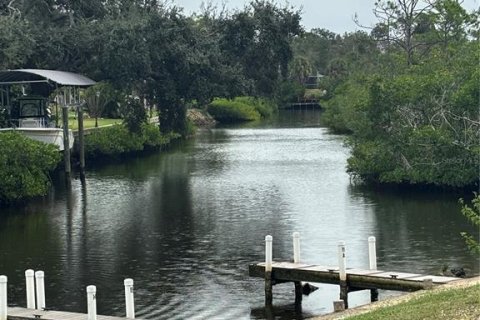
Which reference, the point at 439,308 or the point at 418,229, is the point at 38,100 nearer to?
the point at 418,229

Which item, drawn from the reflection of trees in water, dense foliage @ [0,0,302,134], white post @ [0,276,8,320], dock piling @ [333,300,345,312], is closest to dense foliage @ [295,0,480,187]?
the reflection of trees in water

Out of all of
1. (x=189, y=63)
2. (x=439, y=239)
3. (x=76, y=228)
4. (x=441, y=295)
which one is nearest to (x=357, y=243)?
(x=439, y=239)

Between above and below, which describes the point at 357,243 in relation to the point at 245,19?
below

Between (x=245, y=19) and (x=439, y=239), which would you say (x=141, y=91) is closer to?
(x=245, y=19)

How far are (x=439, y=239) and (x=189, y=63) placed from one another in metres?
33.3

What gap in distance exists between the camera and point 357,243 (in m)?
40.4

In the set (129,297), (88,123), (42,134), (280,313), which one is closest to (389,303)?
(280,313)

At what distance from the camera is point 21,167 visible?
53.2 metres

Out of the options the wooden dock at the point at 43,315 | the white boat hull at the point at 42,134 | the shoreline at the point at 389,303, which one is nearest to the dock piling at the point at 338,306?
the shoreline at the point at 389,303

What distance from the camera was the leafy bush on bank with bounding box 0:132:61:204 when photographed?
52.5m

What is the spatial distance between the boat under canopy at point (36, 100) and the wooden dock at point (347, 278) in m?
32.3

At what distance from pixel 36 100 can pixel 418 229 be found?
30.3m

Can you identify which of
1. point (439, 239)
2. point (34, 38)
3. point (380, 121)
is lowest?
point (439, 239)

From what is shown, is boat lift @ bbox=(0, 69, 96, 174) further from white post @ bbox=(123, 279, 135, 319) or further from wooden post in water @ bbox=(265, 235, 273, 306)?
white post @ bbox=(123, 279, 135, 319)
